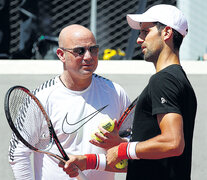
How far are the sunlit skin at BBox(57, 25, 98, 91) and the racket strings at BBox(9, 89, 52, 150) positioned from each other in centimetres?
31

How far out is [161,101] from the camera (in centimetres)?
232

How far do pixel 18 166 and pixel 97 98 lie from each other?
70cm

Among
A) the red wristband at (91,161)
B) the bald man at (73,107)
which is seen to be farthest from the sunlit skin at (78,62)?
the red wristband at (91,161)

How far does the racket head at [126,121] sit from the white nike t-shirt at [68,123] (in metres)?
0.11

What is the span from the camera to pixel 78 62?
10.5ft

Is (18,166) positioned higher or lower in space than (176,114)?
lower

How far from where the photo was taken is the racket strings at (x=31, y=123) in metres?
3.05

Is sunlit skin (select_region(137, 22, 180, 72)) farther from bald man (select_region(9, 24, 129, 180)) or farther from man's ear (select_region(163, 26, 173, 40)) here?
bald man (select_region(9, 24, 129, 180))

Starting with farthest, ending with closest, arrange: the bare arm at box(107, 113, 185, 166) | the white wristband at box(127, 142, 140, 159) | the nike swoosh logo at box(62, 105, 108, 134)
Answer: the nike swoosh logo at box(62, 105, 108, 134)
the white wristband at box(127, 142, 140, 159)
the bare arm at box(107, 113, 185, 166)

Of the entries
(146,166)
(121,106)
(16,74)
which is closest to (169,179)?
(146,166)

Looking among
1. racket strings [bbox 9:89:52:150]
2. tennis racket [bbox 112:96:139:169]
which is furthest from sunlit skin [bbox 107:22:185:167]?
racket strings [bbox 9:89:52:150]

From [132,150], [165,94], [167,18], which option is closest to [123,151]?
[132,150]

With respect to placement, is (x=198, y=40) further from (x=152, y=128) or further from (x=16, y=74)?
(x=152, y=128)

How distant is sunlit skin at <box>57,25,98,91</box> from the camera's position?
3.18 m
